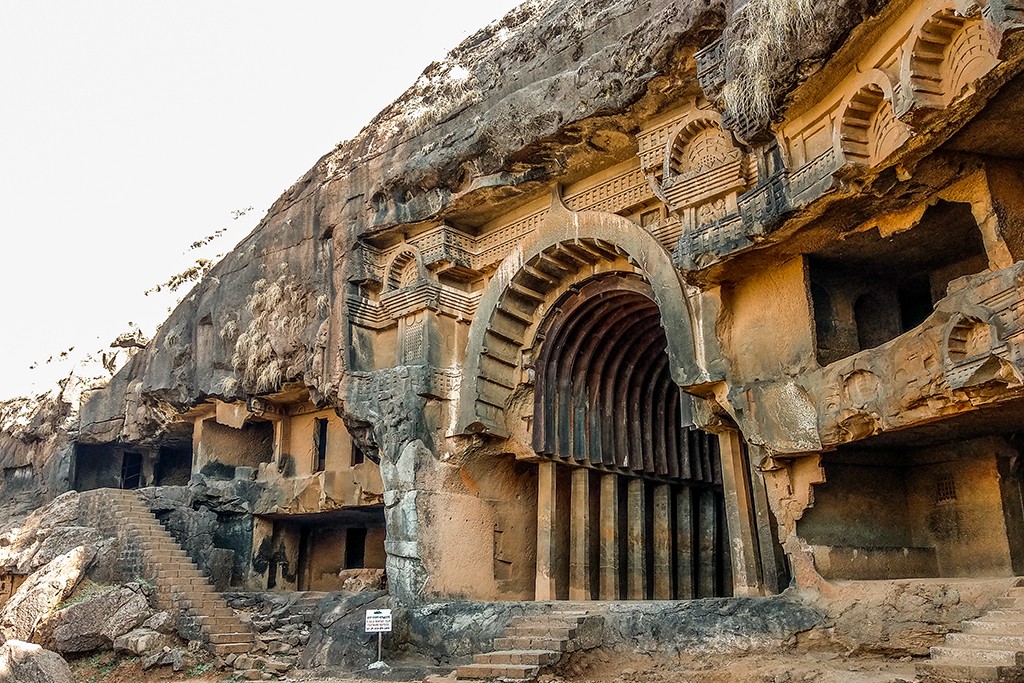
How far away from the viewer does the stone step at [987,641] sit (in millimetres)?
6555

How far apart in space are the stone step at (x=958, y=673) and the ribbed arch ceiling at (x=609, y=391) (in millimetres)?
8035

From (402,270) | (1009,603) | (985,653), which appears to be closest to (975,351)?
(1009,603)

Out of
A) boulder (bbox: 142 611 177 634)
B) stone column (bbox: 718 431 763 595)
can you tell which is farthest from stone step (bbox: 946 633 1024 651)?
boulder (bbox: 142 611 177 634)

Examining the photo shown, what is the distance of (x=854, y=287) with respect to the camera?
35.4ft

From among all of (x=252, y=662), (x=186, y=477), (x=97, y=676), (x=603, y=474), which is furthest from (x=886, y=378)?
(x=186, y=477)

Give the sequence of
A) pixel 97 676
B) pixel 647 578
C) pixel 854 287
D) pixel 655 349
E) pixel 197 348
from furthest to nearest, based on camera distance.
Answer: pixel 197 348 < pixel 655 349 < pixel 647 578 < pixel 97 676 < pixel 854 287

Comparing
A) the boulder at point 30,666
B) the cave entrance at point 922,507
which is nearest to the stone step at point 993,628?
the cave entrance at point 922,507

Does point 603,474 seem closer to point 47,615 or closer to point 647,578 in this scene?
point 647,578

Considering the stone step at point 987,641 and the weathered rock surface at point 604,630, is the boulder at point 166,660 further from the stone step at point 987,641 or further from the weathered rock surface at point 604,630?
the stone step at point 987,641

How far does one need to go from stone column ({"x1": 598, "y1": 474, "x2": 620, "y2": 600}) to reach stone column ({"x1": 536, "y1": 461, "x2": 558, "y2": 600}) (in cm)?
78

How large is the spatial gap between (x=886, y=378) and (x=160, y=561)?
1329 centimetres

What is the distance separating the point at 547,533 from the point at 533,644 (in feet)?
13.7

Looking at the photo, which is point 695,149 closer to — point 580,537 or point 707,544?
point 580,537

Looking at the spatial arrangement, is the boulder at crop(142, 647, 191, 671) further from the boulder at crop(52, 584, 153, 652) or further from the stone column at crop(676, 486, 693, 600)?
the stone column at crop(676, 486, 693, 600)
